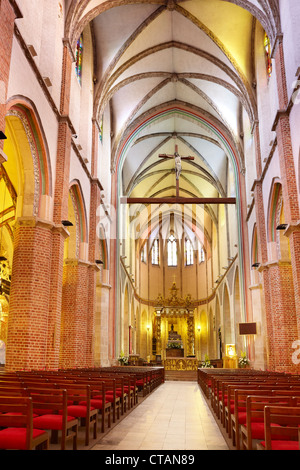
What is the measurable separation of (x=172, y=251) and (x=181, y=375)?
20.6 metres

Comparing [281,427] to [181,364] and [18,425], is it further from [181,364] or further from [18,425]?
[181,364]

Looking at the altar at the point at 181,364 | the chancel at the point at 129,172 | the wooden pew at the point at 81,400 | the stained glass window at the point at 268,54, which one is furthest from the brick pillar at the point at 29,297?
the altar at the point at 181,364

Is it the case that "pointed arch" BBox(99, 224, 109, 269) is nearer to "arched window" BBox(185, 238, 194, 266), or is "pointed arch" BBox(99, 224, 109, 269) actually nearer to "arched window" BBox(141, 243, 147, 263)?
"arched window" BBox(141, 243, 147, 263)

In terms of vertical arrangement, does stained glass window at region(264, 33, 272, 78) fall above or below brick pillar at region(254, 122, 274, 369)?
above

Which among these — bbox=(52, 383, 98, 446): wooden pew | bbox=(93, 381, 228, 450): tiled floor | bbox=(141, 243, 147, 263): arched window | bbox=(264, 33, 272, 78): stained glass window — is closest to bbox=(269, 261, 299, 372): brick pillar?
bbox=(93, 381, 228, 450): tiled floor

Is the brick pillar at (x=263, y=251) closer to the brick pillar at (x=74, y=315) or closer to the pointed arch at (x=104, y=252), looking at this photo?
the brick pillar at (x=74, y=315)

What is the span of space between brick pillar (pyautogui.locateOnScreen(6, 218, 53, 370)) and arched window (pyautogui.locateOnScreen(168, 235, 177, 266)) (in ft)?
109

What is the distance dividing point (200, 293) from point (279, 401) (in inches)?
1500

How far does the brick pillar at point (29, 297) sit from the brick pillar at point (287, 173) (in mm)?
7021

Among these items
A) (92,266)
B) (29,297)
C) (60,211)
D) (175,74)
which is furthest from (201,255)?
(29,297)

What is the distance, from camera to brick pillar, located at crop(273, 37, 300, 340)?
480 inches

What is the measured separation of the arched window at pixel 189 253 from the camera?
4472cm

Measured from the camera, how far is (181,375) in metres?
26.1

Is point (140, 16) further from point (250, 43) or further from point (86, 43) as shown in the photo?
point (250, 43)
